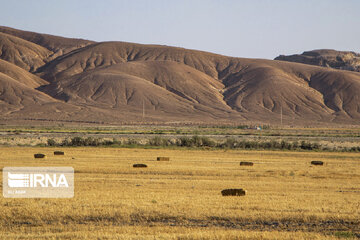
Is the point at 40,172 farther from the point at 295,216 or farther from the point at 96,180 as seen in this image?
the point at 295,216

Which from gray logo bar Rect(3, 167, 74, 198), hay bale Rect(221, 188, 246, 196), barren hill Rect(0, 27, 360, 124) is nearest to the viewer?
gray logo bar Rect(3, 167, 74, 198)

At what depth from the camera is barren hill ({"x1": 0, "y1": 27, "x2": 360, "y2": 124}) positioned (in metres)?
130

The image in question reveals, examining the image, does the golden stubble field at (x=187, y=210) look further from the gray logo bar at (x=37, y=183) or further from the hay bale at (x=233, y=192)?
the gray logo bar at (x=37, y=183)

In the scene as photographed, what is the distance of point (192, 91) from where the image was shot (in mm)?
150125

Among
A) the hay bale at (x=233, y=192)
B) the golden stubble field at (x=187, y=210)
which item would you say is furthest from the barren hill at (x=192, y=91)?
the hay bale at (x=233, y=192)

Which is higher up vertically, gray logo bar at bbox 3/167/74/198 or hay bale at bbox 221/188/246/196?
hay bale at bbox 221/188/246/196

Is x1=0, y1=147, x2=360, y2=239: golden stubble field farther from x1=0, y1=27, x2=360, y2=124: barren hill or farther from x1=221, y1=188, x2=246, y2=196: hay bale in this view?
x1=0, y1=27, x2=360, y2=124: barren hill

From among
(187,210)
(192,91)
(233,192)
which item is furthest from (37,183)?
(192,91)

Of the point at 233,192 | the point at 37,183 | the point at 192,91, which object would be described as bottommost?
the point at 37,183

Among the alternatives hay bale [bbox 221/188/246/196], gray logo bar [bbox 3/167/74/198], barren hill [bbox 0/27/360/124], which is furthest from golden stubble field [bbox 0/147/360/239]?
barren hill [bbox 0/27/360/124]

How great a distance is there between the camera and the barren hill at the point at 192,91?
130 m

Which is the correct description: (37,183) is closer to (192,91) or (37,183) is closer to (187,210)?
(187,210)

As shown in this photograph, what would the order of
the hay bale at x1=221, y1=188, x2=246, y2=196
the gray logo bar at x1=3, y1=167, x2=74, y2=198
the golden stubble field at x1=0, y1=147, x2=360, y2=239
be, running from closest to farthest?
the golden stubble field at x1=0, y1=147, x2=360, y2=239, the gray logo bar at x1=3, y1=167, x2=74, y2=198, the hay bale at x1=221, y1=188, x2=246, y2=196

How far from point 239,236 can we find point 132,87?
13507 cm
